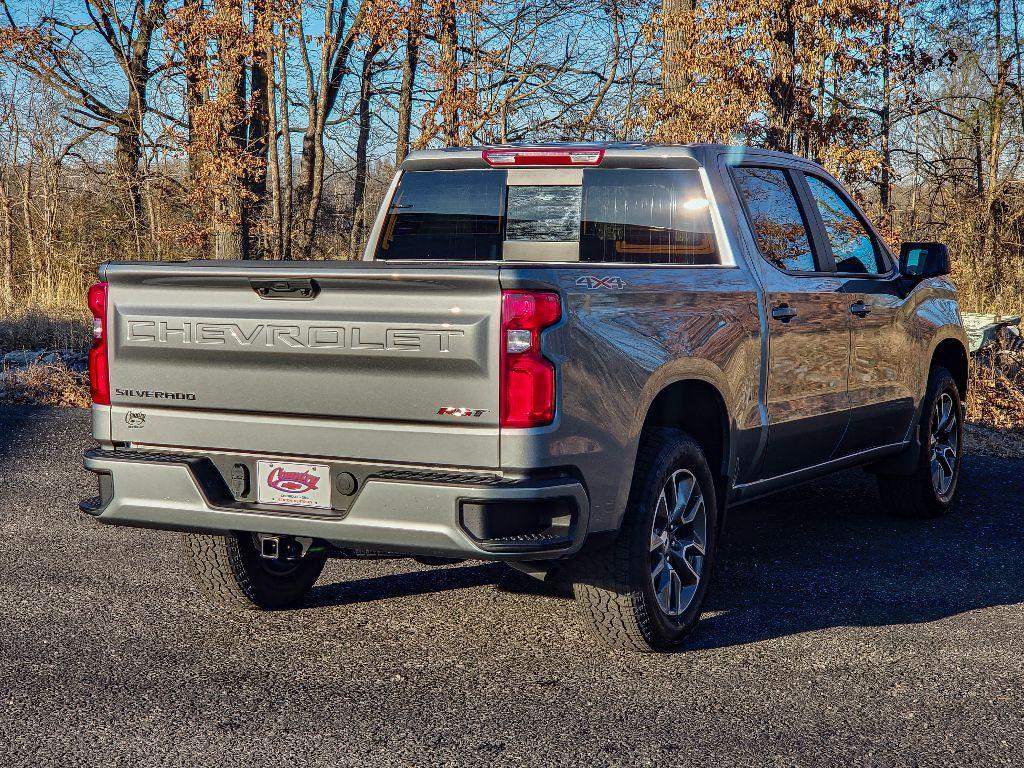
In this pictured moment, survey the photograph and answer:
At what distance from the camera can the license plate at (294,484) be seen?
402cm

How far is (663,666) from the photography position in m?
4.45

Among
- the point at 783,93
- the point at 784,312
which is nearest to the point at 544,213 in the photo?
the point at 784,312

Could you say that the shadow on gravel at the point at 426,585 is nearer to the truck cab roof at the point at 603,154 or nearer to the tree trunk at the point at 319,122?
the truck cab roof at the point at 603,154

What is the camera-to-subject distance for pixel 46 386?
11.8m

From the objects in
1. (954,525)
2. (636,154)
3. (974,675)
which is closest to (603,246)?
(636,154)

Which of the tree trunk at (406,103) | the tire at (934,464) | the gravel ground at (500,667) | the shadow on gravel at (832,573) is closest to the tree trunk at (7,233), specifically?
the tree trunk at (406,103)

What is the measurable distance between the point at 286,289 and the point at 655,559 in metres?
1.76

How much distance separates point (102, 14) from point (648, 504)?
21.9 m

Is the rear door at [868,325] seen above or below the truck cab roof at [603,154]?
below

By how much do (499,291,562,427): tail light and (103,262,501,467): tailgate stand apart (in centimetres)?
3

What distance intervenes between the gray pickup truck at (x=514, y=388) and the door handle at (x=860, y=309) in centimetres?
14

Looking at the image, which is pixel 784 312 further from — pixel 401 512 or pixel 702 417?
pixel 401 512

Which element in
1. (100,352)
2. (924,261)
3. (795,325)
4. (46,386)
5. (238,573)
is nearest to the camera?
(100,352)

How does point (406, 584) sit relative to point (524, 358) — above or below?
below
